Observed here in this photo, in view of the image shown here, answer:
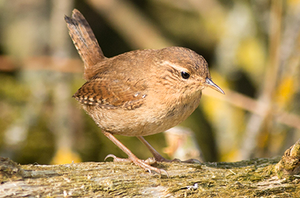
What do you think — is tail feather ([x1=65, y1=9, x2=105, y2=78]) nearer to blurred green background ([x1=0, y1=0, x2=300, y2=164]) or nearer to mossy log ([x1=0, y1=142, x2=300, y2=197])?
blurred green background ([x1=0, y1=0, x2=300, y2=164])

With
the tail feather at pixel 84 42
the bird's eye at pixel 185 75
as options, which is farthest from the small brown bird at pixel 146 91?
the tail feather at pixel 84 42

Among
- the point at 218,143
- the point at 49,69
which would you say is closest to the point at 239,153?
the point at 218,143

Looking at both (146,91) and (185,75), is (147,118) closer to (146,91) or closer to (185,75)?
(146,91)

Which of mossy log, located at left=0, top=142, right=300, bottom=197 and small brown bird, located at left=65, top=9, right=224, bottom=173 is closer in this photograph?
mossy log, located at left=0, top=142, right=300, bottom=197

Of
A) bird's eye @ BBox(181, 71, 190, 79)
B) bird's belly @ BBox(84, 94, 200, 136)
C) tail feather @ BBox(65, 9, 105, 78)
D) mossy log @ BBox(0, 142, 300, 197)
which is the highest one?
tail feather @ BBox(65, 9, 105, 78)

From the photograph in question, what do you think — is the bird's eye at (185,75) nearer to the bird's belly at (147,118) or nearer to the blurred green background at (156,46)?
the bird's belly at (147,118)

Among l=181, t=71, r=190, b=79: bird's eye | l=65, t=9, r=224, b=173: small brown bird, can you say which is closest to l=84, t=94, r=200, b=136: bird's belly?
l=65, t=9, r=224, b=173: small brown bird

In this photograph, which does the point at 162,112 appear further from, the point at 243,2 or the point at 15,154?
the point at 243,2
